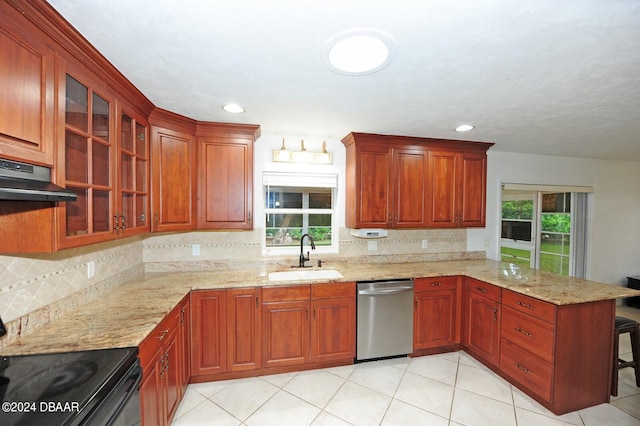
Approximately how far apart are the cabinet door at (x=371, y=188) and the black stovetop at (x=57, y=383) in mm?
2221

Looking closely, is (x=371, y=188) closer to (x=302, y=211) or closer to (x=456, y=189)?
(x=302, y=211)

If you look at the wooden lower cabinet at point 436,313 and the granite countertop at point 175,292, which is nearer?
the granite countertop at point 175,292

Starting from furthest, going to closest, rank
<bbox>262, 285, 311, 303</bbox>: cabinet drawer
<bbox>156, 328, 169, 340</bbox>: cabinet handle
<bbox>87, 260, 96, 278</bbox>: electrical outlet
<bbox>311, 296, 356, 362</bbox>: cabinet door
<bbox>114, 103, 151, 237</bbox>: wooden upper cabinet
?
<bbox>311, 296, 356, 362</bbox>: cabinet door → <bbox>262, 285, 311, 303</bbox>: cabinet drawer → <bbox>87, 260, 96, 278</bbox>: electrical outlet → <bbox>114, 103, 151, 237</bbox>: wooden upper cabinet → <bbox>156, 328, 169, 340</bbox>: cabinet handle

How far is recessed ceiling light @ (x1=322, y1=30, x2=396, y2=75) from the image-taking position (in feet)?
4.17

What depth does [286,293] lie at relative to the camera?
2410 millimetres

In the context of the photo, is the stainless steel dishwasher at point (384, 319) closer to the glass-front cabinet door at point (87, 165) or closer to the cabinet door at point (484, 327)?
the cabinet door at point (484, 327)

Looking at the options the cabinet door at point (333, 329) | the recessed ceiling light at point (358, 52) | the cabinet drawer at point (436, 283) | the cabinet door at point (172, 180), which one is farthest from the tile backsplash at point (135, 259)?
the recessed ceiling light at point (358, 52)

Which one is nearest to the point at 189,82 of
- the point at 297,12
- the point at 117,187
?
the point at 117,187

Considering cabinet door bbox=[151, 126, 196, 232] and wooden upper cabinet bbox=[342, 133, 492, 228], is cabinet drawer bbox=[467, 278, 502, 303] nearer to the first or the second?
wooden upper cabinet bbox=[342, 133, 492, 228]

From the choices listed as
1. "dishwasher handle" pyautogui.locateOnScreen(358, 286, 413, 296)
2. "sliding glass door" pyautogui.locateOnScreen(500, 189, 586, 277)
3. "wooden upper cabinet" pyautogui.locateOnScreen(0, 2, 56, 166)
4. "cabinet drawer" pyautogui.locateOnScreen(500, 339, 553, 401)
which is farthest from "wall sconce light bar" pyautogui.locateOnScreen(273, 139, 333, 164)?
"sliding glass door" pyautogui.locateOnScreen(500, 189, 586, 277)

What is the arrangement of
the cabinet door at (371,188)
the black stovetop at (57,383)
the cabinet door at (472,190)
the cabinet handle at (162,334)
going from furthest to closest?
1. the cabinet door at (472,190)
2. the cabinet door at (371,188)
3. the cabinet handle at (162,334)
4. the black stovetop at (57,383)

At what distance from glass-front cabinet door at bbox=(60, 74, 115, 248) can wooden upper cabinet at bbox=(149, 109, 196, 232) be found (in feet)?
1.96

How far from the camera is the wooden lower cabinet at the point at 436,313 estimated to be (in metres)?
2.72

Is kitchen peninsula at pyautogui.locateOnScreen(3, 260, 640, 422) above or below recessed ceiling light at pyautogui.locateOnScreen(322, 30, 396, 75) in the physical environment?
below
